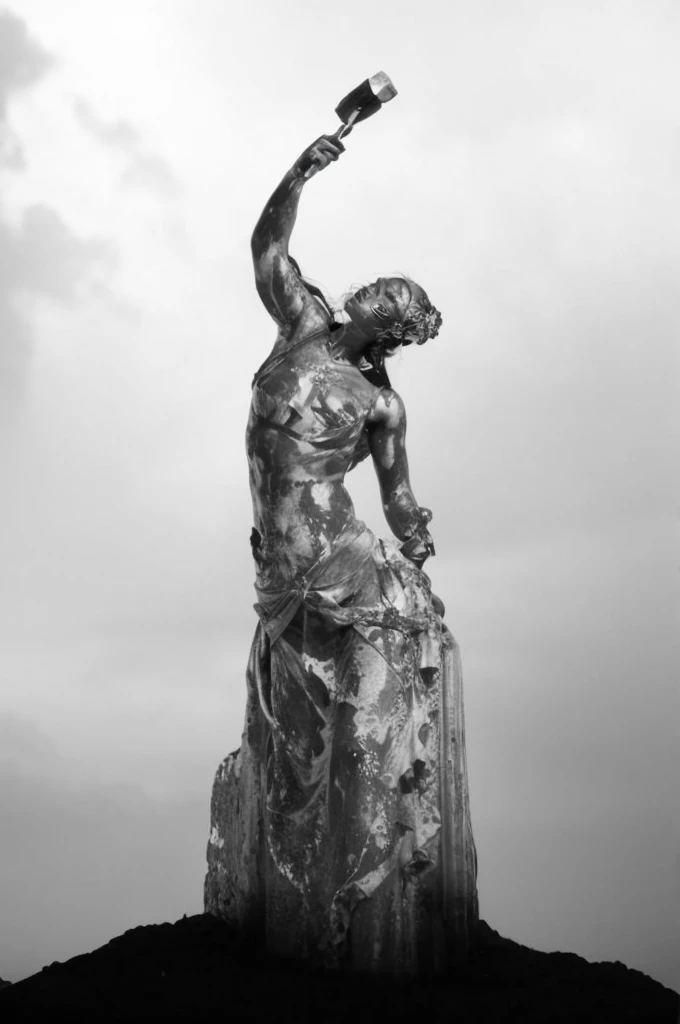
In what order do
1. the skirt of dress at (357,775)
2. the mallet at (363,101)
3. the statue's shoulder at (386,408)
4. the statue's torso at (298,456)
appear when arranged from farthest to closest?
the statue's shoulder at (386,408)
the mallet at (363,101)
the statue's torso at (298,456)
the skirt of dress at (357,775)

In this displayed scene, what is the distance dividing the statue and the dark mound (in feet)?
0.41

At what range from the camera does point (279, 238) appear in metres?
5.95

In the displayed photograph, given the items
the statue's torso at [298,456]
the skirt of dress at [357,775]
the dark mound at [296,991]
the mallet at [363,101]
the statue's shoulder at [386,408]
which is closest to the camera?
the dark mound at [296,991]

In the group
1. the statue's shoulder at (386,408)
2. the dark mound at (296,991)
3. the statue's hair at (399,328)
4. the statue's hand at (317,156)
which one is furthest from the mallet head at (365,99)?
the dark mound at (296,991)

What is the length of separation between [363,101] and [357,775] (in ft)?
8.20

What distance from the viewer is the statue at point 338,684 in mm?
5676

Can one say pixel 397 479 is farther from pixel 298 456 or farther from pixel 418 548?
pixel 298 456

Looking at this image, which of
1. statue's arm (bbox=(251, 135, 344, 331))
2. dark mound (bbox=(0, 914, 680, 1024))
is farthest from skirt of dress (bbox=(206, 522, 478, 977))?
statue's arm (bbox=(251, 135, 344, 331))

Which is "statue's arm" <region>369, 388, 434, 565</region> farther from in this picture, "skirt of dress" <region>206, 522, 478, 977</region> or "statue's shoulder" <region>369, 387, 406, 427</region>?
"skirt of dress" <region>206, 522, 478, 977</region>

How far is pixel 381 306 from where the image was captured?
6.10 m

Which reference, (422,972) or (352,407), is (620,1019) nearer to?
(422,972)

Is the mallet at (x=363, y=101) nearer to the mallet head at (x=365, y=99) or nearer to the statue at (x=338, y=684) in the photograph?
the mallet head at (x=365, y=99)

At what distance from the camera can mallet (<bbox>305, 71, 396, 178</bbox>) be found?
6.04m

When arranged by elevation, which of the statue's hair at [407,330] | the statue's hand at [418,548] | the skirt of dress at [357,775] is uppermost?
the statue's hair at [407,330]
